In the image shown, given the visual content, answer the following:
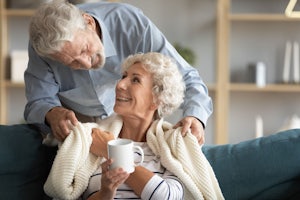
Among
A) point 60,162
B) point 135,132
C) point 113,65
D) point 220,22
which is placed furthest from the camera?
point 220,22

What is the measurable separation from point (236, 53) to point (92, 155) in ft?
8.58

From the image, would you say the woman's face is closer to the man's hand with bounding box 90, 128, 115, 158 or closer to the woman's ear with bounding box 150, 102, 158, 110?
the woman's ear with bounding box 150, 102, 158, 110

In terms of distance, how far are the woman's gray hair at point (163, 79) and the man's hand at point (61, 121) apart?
0.93 ft

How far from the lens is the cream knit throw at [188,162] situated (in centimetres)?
182

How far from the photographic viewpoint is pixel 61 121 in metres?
1.91

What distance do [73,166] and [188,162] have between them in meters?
0.41

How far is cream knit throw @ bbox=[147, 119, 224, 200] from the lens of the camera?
5.98 ft

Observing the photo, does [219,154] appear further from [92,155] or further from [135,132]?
[92,155]

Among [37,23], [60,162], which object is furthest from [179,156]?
[37,23]

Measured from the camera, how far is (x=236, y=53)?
14.0 feet

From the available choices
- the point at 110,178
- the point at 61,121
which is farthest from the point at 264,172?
the point at 61,121

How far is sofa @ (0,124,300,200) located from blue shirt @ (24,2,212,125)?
0.14 meters

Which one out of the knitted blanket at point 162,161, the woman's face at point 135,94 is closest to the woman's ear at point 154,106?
the woman's face at point 135,94

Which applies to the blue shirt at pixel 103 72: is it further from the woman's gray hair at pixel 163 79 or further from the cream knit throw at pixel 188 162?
the cream knit throw at pixel 188 162
